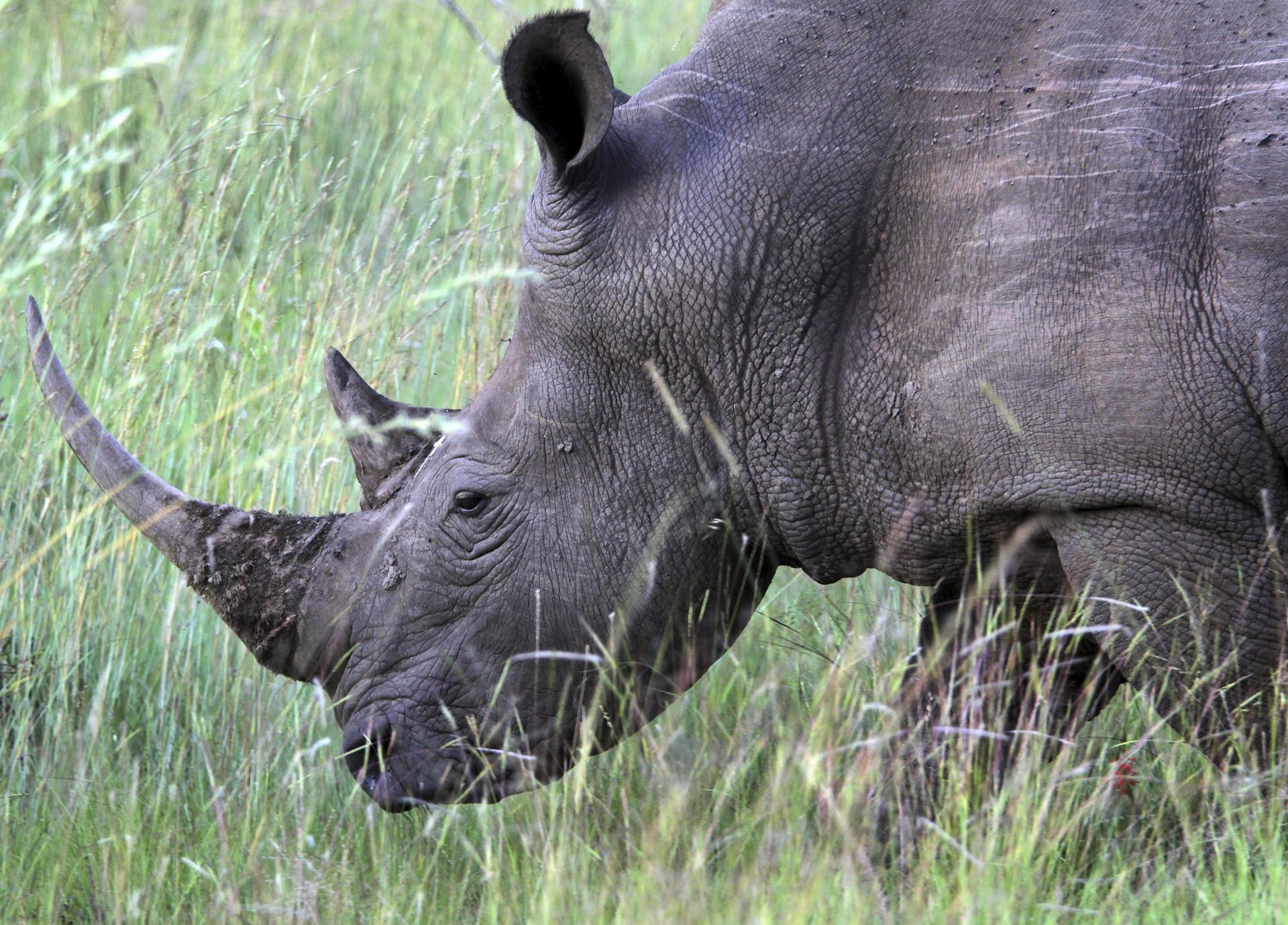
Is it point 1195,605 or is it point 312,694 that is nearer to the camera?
point 1195,605

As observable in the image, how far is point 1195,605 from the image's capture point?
2850 mm

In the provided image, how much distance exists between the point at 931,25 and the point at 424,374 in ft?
9.08

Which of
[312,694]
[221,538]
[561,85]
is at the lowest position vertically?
[312,694]

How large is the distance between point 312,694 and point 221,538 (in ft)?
2.30

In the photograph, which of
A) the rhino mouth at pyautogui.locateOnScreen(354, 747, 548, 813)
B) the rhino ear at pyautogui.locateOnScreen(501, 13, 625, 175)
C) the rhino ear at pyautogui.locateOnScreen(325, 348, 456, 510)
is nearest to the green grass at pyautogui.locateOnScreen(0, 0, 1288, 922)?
the rhino mouth at pyautogui.locateOnScreen(354, 747, 548, 813)

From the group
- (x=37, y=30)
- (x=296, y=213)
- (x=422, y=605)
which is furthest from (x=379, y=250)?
(x=422, y=605)

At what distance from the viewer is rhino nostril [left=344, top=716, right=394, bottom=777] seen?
3.33 metres

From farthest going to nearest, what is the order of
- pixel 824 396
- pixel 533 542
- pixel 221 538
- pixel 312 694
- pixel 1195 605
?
pixel 312 694
pixel 221 538
pixel 533 542
pixel 824 396
pixel 1195 605

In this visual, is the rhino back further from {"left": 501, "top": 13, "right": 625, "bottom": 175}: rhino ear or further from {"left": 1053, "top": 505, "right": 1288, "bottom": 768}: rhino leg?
{"left": 501, "top": 13, "right": 625, "bottom": 175}: rhino ear

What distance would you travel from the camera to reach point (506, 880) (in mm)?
3146

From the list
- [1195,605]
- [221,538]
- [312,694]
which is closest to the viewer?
[1195,605]

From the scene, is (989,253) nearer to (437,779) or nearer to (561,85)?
(561,85)

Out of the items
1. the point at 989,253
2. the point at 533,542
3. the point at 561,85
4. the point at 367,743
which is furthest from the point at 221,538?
the point at 989,253

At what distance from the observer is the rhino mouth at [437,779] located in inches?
130
